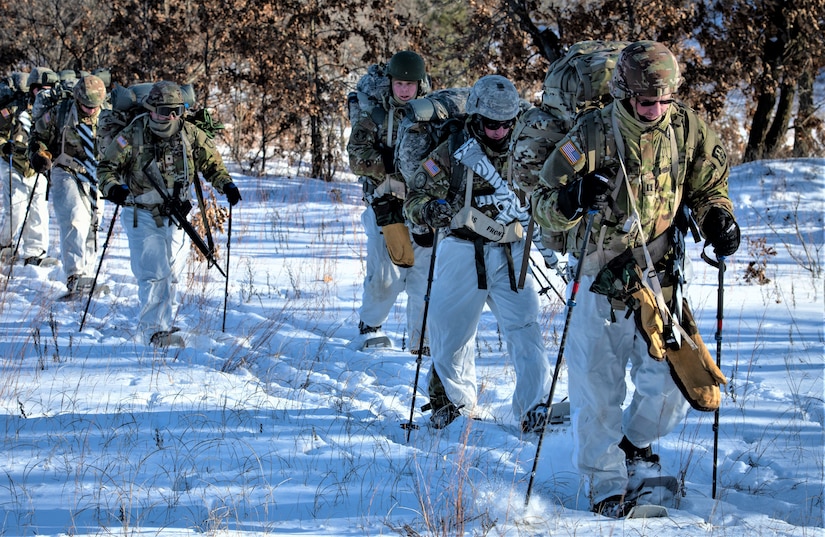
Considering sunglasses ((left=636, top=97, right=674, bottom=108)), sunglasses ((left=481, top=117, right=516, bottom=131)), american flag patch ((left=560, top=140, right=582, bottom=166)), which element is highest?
sunglasses ((left=481, top=117, right=516, bottom=131))

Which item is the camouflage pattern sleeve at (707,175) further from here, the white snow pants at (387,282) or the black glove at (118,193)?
the black glove at (118,193)

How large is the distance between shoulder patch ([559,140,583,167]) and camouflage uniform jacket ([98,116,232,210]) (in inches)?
164

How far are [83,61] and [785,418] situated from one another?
19546 millimetres

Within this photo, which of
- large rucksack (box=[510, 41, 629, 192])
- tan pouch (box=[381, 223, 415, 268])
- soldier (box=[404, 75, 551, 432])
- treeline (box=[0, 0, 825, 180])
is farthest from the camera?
treeline (box=[0, 0, 825, 180])

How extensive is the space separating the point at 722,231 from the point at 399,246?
A: 3.35 metres

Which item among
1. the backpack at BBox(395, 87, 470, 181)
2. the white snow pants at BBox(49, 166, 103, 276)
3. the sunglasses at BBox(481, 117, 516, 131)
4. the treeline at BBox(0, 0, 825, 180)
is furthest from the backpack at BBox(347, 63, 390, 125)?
the treeline at BBox(0, 0, 825, 180)

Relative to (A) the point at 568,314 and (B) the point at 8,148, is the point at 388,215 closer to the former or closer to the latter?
(A) the point at 568,314

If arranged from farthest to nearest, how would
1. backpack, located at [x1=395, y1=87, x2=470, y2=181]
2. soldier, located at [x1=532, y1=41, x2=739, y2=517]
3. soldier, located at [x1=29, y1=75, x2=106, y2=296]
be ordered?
1. soldier, located at [x1=29, y1=75, x2=106, y2=296]
2. backpack, located at [x1=395, y1=87, x2=470, y2=181]
3. soldier, located at [x1=532, y1=41, x2=739, y2=517]

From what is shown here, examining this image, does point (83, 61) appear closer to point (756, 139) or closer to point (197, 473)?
point (756, 139)

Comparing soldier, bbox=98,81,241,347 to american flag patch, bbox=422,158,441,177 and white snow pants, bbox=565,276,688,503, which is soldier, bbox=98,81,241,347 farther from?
white snow pants, bbox=565,276,688,503

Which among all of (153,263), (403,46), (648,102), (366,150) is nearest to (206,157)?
(153,263)

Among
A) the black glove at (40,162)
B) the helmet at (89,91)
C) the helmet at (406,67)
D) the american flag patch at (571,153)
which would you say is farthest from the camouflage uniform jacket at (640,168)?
the black glove at (40,162)

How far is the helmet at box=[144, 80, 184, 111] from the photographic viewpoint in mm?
7156

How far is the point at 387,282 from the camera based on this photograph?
25.4 feet
